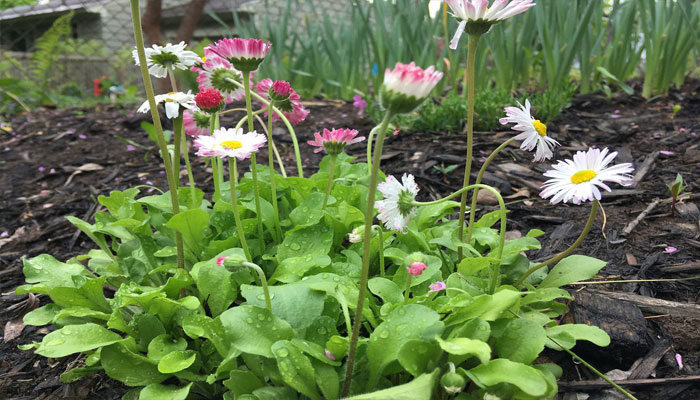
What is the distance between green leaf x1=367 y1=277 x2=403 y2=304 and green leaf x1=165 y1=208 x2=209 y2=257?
0.40 m

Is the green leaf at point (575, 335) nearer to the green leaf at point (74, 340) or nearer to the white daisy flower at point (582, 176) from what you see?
the white daisy flower at point (582, 176)

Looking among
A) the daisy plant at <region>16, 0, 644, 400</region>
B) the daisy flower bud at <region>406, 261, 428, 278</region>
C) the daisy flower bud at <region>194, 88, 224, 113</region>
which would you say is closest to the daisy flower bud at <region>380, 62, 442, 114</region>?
the daisy plant at <region>16, 0, 644, 400</region>

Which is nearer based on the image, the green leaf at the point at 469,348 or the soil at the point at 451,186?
the green leaf at the point at 469,348

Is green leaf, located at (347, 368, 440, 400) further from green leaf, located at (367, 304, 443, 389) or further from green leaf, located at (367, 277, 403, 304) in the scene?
green leaf, located at (367, 277, 403, 304)

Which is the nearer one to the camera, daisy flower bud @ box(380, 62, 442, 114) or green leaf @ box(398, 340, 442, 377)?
daisy flower bud @ box(380, 62, 442, 114)

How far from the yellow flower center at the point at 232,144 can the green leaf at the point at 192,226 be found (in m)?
0.21

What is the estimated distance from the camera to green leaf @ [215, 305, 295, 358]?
0.89m

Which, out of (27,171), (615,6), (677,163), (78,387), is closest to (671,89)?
(615,6)

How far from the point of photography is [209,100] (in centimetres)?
108

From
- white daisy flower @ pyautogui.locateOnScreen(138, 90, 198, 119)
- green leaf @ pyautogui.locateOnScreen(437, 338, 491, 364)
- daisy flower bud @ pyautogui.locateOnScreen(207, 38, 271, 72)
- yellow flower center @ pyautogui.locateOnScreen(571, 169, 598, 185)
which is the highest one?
daisy flower bud @ pyautogui.locateOnScreen(207, 38, 271, 72)

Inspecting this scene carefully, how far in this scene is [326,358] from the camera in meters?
0.91

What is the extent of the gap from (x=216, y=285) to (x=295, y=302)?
23cm

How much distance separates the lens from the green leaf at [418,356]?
83 cm

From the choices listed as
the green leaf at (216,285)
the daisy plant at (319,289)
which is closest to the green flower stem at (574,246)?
the daisy plant at (319,289)
